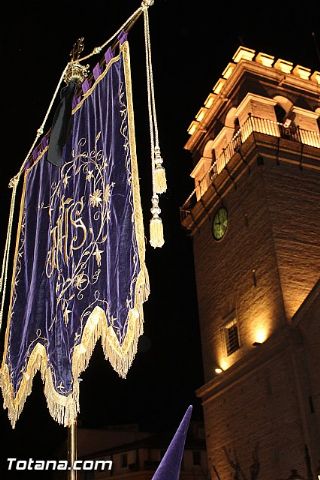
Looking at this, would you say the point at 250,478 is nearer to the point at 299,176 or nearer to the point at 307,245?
the point at 307,245

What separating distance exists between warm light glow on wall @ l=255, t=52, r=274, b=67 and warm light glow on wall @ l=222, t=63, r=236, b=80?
1076 millimetres

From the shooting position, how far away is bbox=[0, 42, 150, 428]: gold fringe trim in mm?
7184

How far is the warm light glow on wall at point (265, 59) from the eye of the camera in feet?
87.2

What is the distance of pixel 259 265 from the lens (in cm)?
2259

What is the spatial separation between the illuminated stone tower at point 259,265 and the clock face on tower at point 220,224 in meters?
0.05

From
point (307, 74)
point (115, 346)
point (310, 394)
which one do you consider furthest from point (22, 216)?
point (307, 74)

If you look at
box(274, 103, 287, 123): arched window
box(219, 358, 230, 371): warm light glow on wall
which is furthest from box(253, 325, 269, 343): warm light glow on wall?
box(274, 103, 287, 123): arched window

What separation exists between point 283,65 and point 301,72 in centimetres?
90

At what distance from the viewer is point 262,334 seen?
21.7 m

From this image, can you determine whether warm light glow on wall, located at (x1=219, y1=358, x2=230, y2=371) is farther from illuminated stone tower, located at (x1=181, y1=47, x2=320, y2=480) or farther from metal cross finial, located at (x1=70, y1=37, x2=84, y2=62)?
metal cross finial, located at (x1=70, y1=37, x2=84, y2=62)

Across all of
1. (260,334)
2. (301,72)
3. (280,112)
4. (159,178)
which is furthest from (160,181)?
(301,72)

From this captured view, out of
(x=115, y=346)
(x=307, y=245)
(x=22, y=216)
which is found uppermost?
(x=307, y=245)

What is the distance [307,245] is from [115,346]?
54.3 feet

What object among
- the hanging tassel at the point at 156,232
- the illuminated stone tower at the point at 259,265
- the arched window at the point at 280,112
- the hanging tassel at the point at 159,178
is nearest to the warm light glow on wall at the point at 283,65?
the illuminated stone tower at the point at 259,265
